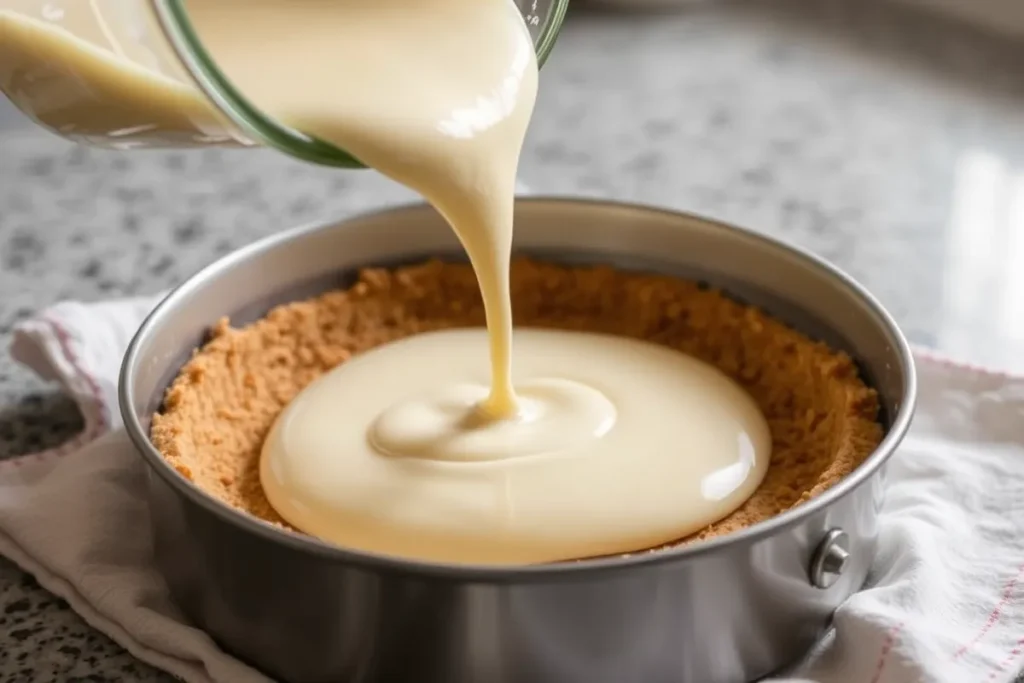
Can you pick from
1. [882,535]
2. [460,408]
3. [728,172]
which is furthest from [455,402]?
[728,172]

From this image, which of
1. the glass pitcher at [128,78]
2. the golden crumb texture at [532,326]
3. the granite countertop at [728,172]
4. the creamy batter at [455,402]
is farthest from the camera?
the granite countertop at [728,172]

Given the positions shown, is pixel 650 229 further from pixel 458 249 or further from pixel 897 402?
pixel 897 402

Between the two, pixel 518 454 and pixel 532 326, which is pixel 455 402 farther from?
pixel 532 326

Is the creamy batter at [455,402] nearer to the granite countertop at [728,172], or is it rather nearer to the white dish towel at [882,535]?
the white dish towel at [882,535]

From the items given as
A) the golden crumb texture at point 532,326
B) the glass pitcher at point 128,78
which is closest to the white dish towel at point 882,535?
the golden crumb texture at point 532,326

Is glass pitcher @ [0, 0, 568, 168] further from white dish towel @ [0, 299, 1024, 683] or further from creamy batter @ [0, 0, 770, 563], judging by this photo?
white dish towel @ [0, 299, 1024, 683]

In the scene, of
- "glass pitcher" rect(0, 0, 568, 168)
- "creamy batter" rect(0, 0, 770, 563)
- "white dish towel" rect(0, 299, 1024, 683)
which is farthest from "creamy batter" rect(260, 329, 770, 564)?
"glass pitcher" rect(0, 0, 568, 168)
